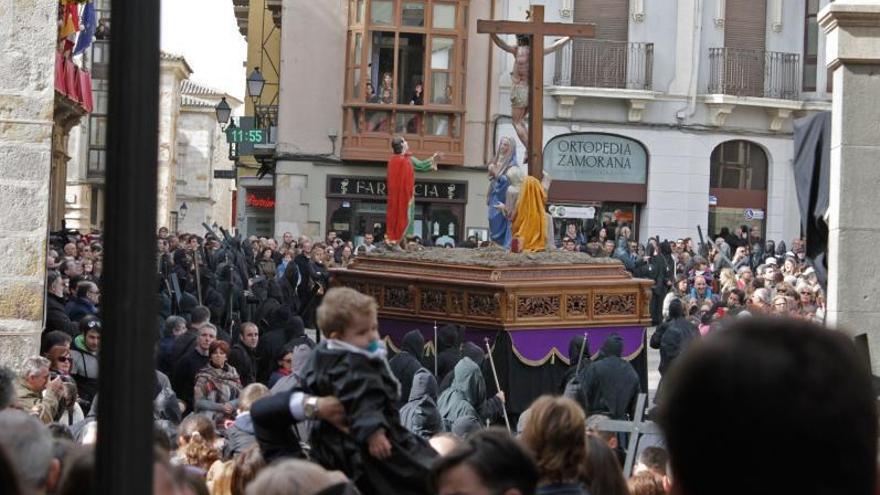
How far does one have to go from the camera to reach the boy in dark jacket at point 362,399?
4.63 meters

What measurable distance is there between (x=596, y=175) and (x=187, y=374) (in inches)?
945

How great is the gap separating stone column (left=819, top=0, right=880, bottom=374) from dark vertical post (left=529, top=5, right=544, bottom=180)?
1165 centimetres

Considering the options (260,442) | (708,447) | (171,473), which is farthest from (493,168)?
(708,447)

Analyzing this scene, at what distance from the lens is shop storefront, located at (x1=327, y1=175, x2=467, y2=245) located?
117 ft

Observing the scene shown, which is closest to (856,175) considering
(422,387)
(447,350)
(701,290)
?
(422,387)

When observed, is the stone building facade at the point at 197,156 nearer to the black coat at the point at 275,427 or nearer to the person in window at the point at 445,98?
the person in window at the point at 445,98

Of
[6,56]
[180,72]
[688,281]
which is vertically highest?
[180,72]

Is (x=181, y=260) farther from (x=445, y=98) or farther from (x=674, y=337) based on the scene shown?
(x=445, y=98)

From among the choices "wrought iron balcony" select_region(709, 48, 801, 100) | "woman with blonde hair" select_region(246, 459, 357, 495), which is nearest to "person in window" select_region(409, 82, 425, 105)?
"wrought iron balcony" select_region(709, 48, 801, 100)

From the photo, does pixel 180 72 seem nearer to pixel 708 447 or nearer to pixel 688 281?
pixel 688 281

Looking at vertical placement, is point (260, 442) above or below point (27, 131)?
below

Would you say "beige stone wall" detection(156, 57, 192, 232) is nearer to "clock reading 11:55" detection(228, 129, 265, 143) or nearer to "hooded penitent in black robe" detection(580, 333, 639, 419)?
"clock reading 11:55" detection(228, 129, 265, 143)

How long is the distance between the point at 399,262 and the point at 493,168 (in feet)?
5.36

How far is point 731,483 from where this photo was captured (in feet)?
6.75
